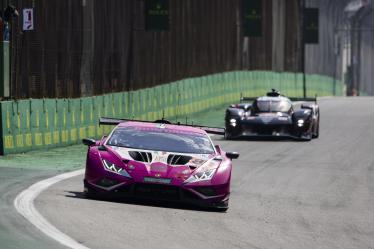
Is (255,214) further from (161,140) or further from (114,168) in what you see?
(114,168)

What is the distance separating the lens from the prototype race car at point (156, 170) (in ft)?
50.3

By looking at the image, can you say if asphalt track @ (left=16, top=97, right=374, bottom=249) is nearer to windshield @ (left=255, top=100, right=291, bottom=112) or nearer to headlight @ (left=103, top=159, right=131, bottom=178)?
headlight @ (left=103, top=159, right=131, bottom=178)

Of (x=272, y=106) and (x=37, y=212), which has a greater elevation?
(x=272, y=106)

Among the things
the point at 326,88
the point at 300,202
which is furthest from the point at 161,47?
the point at 326,88

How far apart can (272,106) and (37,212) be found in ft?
68.0

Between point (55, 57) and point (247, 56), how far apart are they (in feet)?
102

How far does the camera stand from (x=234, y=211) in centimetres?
1614

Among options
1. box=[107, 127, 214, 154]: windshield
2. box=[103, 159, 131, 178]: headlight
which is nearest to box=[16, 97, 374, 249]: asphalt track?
box=[103, 159, 131, 178]: headlight

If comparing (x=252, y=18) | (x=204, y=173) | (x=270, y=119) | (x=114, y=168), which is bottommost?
(x=270, y=119)

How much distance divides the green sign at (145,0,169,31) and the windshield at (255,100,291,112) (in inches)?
326

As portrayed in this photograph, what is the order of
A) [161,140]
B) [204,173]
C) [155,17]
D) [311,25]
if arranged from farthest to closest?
1. [311,25]
2. [155,17]
3. [161,140]
4. [204,173]

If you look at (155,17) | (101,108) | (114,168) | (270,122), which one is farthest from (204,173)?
(155,17)

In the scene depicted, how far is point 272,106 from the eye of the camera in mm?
33688

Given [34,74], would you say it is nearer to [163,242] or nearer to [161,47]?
[161,47]
